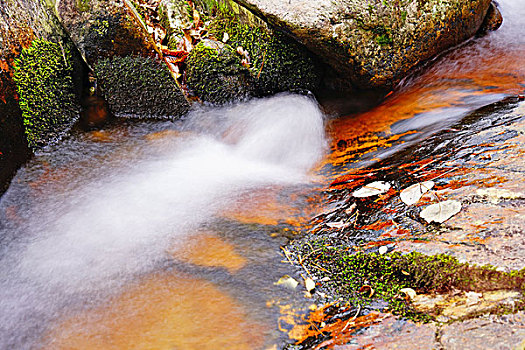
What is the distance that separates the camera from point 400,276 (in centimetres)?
225

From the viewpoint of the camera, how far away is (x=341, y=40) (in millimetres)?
4781

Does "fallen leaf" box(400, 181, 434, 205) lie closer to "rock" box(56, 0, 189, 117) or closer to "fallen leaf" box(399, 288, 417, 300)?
"fallen leaf" box(399, 288, 417, 300)

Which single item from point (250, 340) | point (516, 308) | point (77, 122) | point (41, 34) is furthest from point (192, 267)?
point (41, 34)

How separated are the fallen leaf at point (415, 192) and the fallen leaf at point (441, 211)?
0.52 feet

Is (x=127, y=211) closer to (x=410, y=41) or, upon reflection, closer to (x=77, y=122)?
(x=77, y=122)

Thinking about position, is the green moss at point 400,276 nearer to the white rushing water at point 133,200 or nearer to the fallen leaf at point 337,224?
the fallen leaf at point 337,224

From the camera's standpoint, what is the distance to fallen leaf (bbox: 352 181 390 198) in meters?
3.05

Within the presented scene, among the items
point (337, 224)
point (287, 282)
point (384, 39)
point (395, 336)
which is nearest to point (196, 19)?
point (384, 39)

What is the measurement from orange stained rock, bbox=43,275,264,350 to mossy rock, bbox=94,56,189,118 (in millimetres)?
3188

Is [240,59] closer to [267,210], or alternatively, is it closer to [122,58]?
[122,58]

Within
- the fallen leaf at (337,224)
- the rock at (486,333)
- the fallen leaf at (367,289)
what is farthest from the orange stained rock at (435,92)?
the rock at (486,333)

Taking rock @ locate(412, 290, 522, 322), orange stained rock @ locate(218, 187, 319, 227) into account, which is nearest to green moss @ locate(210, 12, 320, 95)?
orange stained rock @ locate(218, 187, 319, 227)

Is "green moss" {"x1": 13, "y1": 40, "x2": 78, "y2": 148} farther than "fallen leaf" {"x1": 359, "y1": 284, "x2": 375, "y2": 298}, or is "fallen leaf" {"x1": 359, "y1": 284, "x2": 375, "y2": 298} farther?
"green moss" {"x1": 13, "y1": 40, "x2": 78, "y2": 148}

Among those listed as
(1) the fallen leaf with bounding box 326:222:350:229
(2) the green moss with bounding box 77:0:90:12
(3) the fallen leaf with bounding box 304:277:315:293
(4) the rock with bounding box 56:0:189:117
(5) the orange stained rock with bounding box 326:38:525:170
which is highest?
(2) the green moss with bounding box 77:0:90:12
